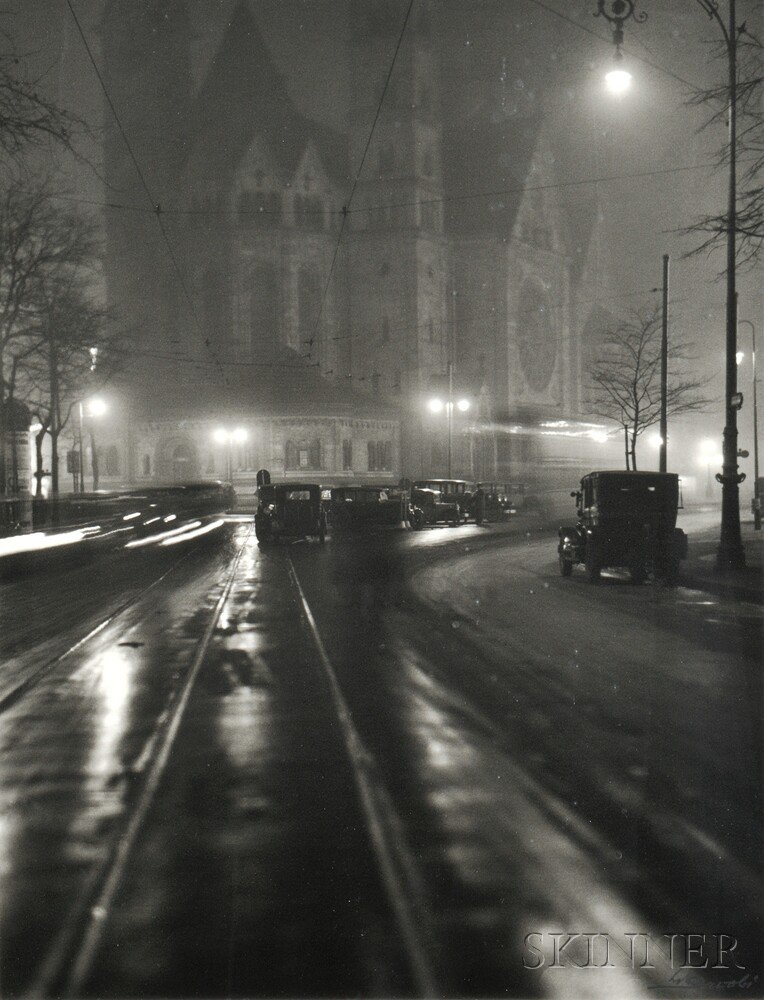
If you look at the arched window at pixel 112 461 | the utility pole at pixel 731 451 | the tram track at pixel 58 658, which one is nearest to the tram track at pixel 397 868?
the tram track at pixel 58 658

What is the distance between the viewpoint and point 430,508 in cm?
4297

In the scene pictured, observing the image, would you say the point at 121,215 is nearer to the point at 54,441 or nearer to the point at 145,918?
the point at 54,441

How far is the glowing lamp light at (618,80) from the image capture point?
17125 millimetres

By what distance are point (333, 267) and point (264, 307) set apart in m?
6.51

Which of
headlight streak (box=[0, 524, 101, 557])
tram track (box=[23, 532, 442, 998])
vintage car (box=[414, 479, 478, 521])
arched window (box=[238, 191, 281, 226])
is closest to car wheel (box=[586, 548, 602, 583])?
tram track (box=[23, 532, 442, 998])

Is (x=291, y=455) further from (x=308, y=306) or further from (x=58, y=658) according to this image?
(x=58, y=658)

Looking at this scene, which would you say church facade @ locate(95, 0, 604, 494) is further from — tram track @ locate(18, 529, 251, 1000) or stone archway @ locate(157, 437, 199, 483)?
tram track @ locate(18, 529, 251, 1000)

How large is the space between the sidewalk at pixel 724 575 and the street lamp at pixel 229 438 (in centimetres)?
4329

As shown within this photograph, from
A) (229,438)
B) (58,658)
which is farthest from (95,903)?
(229,438)

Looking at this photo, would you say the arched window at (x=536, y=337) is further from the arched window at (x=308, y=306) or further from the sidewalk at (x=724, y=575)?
the sidewalk at (x=724, y=575)

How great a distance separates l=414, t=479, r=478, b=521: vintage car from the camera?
4409cm

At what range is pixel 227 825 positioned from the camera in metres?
5.17

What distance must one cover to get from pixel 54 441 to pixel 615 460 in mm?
62348

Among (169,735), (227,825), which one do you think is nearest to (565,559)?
(169,735)
